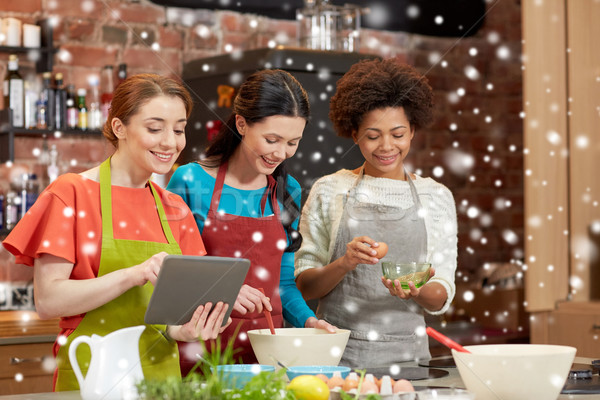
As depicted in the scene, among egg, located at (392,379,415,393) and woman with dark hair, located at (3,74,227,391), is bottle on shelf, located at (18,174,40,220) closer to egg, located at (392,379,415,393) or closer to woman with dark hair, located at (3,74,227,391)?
woman with dark hair, located at (3,74,227,391)

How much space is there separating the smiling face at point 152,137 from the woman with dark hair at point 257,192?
0.21m

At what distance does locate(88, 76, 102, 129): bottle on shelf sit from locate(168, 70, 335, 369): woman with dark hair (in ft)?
3.34

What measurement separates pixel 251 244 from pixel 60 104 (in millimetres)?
1169

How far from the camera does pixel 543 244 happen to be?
103 inches

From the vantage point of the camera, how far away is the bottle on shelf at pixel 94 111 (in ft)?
8.57

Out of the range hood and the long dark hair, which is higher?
the range hood

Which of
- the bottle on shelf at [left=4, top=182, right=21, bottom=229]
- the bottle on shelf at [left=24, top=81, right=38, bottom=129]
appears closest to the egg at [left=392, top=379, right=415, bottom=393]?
the bottle on shelf at [left=4, top=182, right=21, bottom=229]

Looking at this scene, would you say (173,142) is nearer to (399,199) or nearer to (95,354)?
(95,354)

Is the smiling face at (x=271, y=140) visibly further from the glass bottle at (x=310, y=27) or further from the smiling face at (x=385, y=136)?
the glass bottle at (x=310, y=27)

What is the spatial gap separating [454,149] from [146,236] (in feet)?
7.03

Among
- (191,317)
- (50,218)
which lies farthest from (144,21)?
(191,317)

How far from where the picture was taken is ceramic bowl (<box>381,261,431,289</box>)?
147 cm

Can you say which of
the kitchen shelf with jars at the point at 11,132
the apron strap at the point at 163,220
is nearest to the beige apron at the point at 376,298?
the apron strap at the point at 163,220

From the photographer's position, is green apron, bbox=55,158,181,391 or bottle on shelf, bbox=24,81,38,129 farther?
bottle on shelf, bbox=24,81,38,129
